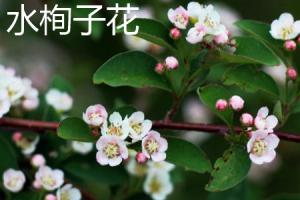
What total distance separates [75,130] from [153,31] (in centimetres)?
31

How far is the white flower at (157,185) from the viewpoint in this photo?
7.39ft

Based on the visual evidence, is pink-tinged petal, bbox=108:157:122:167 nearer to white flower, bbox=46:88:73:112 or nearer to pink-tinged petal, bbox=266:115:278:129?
pink-tinged petal, bbox=266:115:278:129

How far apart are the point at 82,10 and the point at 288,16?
2.62 ft

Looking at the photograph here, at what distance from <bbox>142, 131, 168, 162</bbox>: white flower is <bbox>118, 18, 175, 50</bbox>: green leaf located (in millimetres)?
221

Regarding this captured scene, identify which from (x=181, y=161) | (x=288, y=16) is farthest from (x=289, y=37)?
(x=181, y=161)

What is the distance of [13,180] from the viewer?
6.70ft

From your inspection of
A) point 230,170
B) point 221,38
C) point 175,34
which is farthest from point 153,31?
point 230,170

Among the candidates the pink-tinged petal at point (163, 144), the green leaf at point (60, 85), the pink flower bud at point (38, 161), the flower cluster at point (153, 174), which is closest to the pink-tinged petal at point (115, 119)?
the pink-tinged petal at point (163, 144)

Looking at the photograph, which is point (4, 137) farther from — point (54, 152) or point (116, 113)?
point (116, 113)

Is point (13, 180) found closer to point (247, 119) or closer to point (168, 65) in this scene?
point (168, 65)

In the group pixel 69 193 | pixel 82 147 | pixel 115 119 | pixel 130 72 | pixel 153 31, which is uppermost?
pixel 153 31

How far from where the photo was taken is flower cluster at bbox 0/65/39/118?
A: 6.59ft

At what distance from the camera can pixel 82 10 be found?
8.47ft

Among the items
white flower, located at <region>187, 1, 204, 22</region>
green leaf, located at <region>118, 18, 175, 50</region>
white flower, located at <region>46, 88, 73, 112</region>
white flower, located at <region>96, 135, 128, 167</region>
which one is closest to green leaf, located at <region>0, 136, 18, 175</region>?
white flower, located at <region>46, 88, 73, 112</region>
